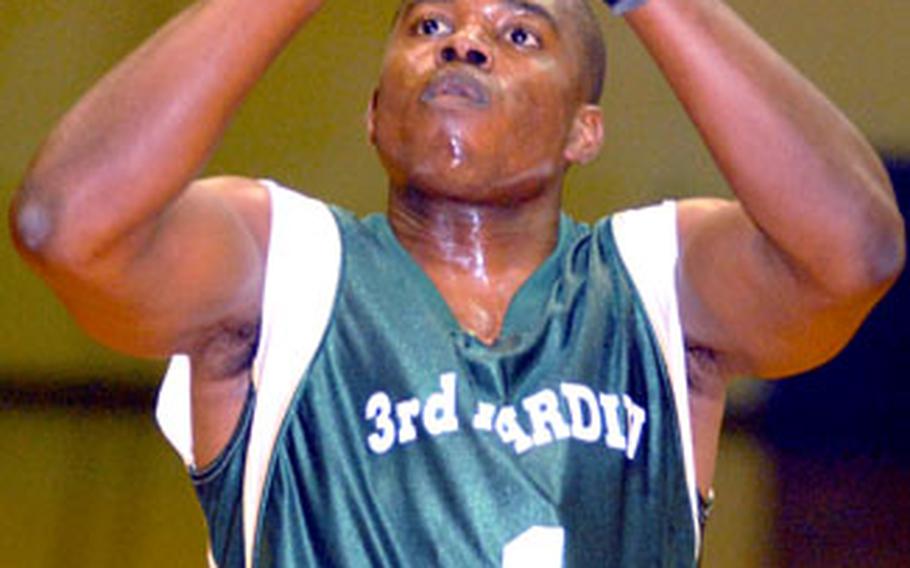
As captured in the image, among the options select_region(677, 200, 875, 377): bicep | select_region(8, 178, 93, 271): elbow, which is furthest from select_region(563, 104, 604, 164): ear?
select_region(8, 178, 93, 271): elbow

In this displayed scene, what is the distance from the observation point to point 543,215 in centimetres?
174

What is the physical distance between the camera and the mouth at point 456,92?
1.61 metres

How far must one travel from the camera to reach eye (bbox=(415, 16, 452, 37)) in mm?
1697

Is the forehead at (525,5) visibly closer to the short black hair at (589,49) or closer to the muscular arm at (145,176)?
the short black hair at (589,49)

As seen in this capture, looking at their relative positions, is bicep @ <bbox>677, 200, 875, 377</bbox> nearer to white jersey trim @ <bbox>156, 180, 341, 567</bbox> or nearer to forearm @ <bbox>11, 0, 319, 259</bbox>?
white jersey trim @ <bbox>156, 180, 341, 567</bbox>

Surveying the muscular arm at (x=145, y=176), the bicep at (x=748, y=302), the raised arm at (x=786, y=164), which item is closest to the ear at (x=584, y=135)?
the bicep at (x=748, y=302)

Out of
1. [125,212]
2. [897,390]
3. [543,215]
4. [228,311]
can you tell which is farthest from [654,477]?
[897,390]

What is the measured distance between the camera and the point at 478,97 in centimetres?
162

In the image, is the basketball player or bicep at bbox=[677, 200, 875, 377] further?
bicep at bbox=[677, 200, 875, 377]

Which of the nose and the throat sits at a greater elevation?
the nose

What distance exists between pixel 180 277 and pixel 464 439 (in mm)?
275

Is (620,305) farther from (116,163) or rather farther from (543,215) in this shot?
(116,163)

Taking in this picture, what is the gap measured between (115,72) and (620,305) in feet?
1.69

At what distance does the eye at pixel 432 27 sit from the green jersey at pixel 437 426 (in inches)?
7.6
